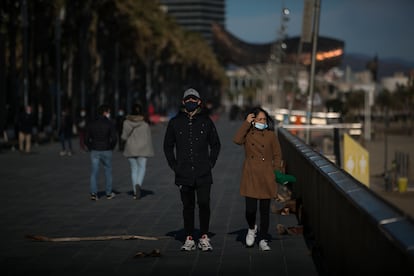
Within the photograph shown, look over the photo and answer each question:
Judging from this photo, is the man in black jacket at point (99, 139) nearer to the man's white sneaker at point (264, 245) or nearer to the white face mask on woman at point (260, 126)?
the man's white sneaker at point (264, 245)

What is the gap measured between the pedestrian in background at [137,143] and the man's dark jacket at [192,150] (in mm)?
6643

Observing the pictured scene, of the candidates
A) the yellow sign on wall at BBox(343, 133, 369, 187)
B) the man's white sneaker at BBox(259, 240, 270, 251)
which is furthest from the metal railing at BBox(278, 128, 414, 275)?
the yellow sign on wall at BBox(343, 133, 369, 187)

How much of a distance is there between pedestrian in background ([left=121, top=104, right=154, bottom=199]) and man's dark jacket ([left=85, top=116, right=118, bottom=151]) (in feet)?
0.95

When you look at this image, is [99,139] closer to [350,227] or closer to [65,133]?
[350,227]

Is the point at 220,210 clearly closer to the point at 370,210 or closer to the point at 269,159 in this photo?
the point at 269,159

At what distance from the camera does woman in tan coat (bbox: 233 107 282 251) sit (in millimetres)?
10992

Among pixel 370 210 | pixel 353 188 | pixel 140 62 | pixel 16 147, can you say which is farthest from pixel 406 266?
pixel 140 62

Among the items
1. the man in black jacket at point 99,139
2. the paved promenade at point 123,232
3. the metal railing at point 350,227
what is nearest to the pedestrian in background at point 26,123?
the paved promenade at point 123,232

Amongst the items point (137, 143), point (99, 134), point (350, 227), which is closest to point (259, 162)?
point (350, 227)

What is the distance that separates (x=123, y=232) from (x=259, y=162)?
276 cm

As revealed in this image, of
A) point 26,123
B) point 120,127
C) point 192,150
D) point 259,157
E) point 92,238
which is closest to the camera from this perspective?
point 192,150

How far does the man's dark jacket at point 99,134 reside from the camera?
699 inches

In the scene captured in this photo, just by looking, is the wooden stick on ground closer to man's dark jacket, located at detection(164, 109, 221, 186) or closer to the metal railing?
man's dark jacket, located at detection(164, 109, 221, 186)

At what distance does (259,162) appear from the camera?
1105 centimetres
